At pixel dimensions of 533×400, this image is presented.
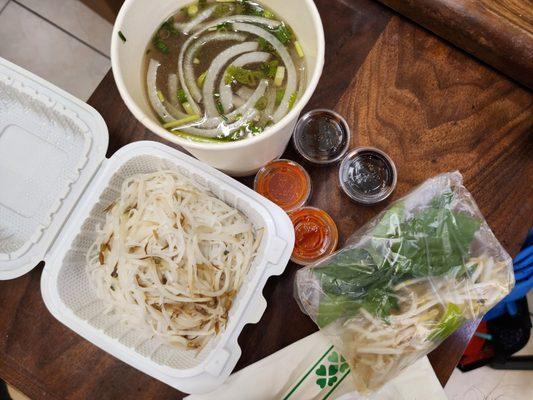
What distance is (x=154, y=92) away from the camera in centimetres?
101

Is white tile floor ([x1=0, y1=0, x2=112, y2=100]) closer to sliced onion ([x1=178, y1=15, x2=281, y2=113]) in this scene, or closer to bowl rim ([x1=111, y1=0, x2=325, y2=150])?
sliced onion ([x1=178, y1=15, x2=281, y2=113])

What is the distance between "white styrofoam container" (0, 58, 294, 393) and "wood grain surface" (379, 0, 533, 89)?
61cm

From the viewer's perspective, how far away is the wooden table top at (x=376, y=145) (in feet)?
3.88

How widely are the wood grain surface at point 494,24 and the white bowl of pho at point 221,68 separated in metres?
0.39

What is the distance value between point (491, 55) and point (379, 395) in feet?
2.86

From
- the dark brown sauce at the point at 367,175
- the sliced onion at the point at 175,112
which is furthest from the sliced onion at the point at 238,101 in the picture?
the dark brown sauce at the point at 367,175

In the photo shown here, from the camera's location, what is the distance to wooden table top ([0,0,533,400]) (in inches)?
46.6

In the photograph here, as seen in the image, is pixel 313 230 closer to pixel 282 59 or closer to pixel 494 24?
pixel 282 59

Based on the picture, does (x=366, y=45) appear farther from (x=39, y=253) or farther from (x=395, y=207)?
(x=39, y=253)

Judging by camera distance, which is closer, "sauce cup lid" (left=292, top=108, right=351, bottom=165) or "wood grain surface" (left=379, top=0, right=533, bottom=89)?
"wood grain surface" (left=379, top=0, right=533, bottom=89)

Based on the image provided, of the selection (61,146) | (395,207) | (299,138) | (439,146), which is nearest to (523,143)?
(439,146)

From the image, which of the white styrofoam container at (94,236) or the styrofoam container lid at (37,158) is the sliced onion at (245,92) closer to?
the white styrofoam container at (94,236)

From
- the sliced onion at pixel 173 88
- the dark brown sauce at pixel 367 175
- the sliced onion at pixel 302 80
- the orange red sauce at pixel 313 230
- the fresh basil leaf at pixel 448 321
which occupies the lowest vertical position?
the orange red sauce at pixel 313 230

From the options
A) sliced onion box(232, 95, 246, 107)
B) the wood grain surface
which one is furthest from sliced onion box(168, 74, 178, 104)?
the wood grain surface
